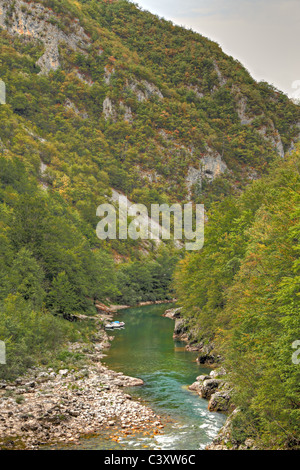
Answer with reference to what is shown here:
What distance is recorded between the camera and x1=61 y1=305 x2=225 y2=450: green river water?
20891mm

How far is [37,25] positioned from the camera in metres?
188

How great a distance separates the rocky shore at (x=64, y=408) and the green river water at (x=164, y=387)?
1132 mm

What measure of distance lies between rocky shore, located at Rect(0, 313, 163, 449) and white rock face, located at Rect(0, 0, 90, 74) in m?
182

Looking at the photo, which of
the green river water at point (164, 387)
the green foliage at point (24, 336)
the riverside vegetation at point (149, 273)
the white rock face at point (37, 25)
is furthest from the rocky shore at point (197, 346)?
the white rock face at point (37, 25)

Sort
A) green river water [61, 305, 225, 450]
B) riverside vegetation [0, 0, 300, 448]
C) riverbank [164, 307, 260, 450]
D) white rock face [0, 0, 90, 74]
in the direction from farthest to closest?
white rock face [0, 0, 90, 74] < green river water [61, 305, 225, 450] < riverbank [164, 307, 260, 450] < riverside vegetation [0, 0, 300, 448]

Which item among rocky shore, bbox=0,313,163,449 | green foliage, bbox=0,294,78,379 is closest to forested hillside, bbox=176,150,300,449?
rocky shore, bbox=0,313,163,449

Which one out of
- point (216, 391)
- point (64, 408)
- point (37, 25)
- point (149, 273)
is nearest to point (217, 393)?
point (216, 391)

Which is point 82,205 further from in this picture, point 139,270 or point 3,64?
point 3,64

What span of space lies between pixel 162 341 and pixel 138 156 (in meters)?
152

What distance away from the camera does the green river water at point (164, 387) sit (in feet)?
68.5

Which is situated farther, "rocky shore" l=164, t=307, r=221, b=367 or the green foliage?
"rocky shore" l=164, t=307, r=221, b=367

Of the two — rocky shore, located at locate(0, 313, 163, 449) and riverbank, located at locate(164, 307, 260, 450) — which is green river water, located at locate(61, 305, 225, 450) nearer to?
riverbank, located at locate(164, 307, 260, 450)
